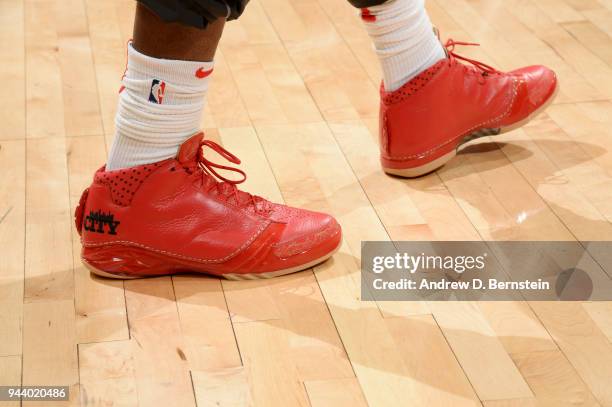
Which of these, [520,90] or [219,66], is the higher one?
[520,90]

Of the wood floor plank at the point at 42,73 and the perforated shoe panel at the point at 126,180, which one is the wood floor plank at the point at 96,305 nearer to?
the perforated shoe panel at the point at 126,180

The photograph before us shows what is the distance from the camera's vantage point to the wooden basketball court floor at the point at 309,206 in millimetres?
1232

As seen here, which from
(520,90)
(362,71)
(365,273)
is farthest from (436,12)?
(365,273)

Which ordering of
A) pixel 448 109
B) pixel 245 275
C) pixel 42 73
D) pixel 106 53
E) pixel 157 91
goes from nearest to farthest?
pixel 157 91 < pixel 245 275 < pixel 448 109 < pixel 42 73 < pixel 106 53

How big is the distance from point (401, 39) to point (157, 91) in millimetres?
471

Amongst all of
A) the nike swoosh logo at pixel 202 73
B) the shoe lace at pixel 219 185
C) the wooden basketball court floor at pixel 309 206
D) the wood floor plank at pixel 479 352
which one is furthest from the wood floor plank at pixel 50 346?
the wood floor plank at pixel 479 352

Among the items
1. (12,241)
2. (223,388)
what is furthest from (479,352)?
(12,241)

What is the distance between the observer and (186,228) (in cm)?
140

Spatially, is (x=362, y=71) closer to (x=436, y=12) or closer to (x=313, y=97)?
(x=313, y=97)

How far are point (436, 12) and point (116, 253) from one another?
1.28m

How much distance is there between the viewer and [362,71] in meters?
2.11

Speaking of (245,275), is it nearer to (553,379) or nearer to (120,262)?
(120,262)

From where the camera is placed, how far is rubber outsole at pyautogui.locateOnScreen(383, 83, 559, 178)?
5.56 feet

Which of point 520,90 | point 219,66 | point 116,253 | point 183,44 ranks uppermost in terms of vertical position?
point 183,44
